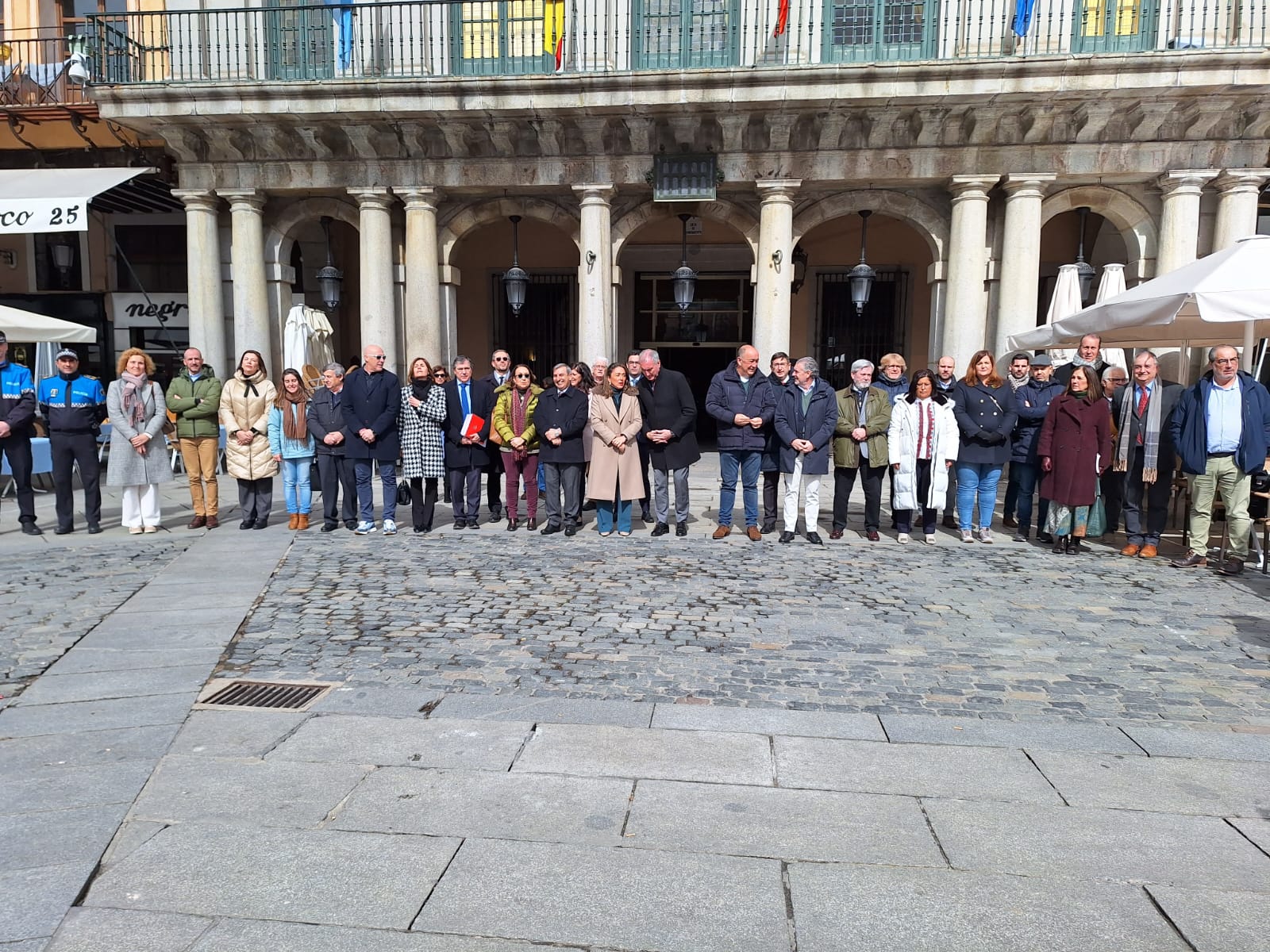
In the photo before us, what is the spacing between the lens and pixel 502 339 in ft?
60.8

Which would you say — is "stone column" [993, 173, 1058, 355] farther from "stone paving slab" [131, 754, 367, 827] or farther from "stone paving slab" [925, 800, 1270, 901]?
"stone paving slab" [131, 754, 367, 827]

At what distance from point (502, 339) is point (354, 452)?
34.2ft

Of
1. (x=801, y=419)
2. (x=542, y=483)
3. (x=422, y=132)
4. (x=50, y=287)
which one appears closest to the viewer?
(x=801, y=419)

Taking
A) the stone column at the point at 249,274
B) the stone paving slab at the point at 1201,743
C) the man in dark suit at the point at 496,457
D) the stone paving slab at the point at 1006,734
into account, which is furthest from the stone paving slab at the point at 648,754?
the stone column at the point at 249,274

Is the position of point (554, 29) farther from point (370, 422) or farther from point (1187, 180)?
point (1187, 180)

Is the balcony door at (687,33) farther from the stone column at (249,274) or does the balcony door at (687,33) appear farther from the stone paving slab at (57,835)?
the stone paving slab at (57,835)

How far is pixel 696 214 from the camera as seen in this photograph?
1452cm

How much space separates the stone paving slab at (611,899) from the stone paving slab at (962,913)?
118mm

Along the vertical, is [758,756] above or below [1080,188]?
below

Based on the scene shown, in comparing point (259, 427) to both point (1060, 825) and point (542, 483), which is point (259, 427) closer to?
point (542, 483)

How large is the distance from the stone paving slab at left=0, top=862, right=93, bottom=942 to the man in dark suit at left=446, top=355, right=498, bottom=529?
624 cm

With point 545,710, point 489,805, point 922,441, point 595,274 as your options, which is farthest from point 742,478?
point 595,274

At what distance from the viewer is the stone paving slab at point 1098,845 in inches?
106

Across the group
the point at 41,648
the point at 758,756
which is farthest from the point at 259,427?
the point at 758,756
